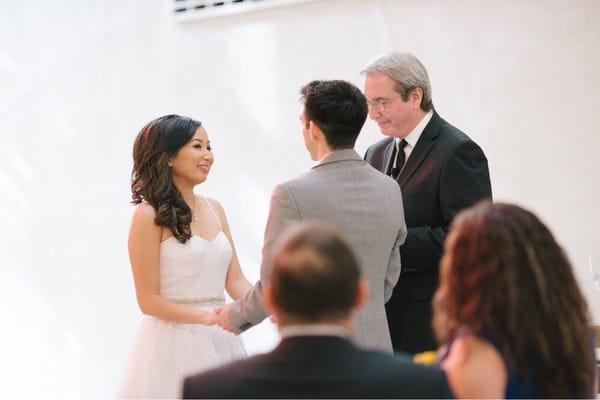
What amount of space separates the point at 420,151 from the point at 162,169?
934 millimetres

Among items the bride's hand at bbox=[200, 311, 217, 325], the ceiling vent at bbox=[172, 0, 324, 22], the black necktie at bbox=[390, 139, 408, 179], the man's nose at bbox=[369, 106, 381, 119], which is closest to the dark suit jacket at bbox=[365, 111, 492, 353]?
the black necktie at bbox=[390, 139, 408, 179]

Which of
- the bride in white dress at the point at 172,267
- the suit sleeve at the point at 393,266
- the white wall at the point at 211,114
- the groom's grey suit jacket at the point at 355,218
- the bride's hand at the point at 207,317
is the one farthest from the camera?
the white wall at the point at 211,114

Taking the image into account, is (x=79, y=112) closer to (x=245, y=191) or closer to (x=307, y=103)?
(x=245, y=191)

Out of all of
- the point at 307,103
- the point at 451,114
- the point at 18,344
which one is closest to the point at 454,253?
the point at 307,103

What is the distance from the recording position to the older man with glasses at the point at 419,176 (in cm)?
296

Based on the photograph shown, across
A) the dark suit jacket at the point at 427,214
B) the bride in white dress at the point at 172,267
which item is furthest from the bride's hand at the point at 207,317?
the dark suit jacket at the point at 427,214

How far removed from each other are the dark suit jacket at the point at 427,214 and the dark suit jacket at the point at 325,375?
4.86ft

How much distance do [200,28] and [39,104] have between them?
1.14 meters

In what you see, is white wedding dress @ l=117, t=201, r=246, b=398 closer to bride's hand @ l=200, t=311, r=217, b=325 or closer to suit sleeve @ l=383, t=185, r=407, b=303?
bride's hand @ l=200, t=311, r=217, b=325

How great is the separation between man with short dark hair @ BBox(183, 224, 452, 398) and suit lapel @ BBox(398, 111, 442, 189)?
165cm

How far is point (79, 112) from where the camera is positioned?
5.27 m

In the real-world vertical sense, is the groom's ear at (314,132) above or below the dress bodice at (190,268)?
above

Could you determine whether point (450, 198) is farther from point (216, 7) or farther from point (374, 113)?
point (216, 7)

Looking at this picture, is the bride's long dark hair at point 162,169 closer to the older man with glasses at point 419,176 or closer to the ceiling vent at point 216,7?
the older man with glasses at point 419,176
